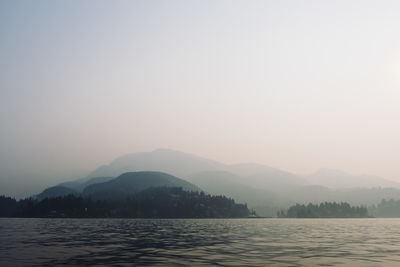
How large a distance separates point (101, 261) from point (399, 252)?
4294 centimetres

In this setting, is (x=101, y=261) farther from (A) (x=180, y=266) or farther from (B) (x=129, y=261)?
(A) (x=180, y=266)

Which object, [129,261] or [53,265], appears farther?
[129,261]

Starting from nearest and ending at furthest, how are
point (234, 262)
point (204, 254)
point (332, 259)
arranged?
point (234, 262) → point (332, 259) → point (204, 254)

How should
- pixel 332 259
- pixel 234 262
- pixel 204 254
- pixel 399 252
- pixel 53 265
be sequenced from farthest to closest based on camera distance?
pixel 399 252 → pixel 204 254 → pixel 332 259 → pixel 234 262 → pixel 53 265

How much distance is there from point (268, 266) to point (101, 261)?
1932 centimetres

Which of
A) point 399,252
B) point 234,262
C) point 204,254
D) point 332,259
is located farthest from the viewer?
point 399,252

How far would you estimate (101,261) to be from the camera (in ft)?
141

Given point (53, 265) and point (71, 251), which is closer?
point (53, 265)

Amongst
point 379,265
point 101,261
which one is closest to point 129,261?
point 101,261

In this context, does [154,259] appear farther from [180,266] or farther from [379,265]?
[379,265]

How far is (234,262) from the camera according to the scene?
42.7 m

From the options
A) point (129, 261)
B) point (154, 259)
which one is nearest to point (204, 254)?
point (154, 259)

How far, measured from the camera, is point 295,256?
49.0m

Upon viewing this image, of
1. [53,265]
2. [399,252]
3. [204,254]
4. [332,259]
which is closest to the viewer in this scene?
[53,265]
